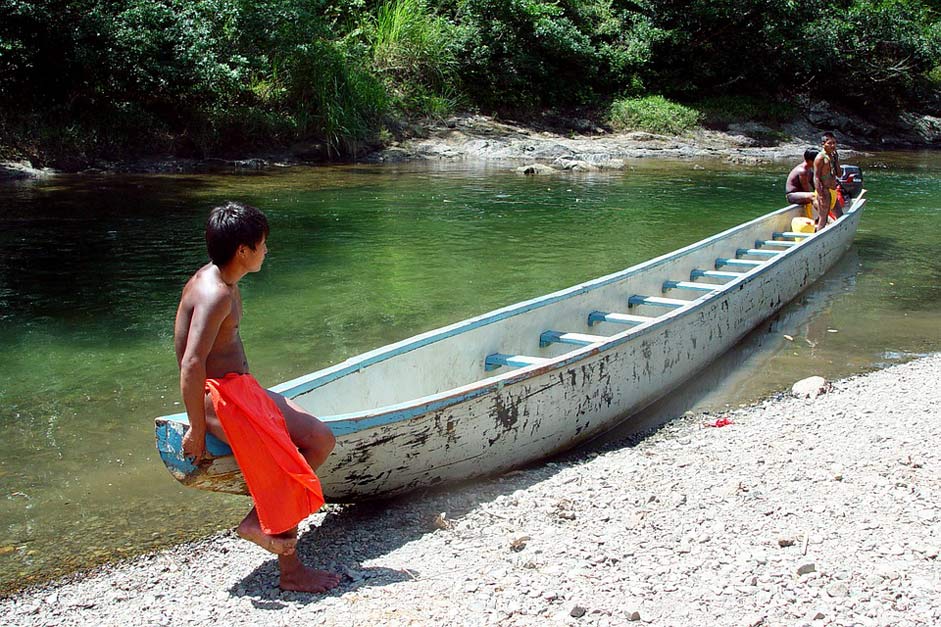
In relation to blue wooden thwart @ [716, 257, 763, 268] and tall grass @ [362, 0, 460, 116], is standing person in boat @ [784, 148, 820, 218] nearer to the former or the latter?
blue wooden thwart @ [716, 257, 763, 268]

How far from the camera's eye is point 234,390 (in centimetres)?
326

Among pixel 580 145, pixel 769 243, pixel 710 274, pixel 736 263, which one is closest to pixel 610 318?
pixel 710 274

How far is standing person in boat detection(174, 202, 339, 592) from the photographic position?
3186 millimetres

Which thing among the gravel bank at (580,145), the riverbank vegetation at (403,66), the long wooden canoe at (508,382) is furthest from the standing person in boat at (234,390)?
the gravel bank at (580,145)

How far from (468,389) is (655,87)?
27089 mm

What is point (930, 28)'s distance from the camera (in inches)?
1198

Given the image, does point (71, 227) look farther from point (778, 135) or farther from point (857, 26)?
point (857, 26)

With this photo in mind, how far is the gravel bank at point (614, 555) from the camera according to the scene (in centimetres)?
334

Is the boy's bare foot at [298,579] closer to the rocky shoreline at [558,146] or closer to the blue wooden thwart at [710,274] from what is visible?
the blue wooden thwart at [710,274]

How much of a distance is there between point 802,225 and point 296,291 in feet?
20.9

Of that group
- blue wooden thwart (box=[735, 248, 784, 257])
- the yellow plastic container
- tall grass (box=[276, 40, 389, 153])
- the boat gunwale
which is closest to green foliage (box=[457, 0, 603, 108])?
tall grass (box=[276, 40, 389, 153])

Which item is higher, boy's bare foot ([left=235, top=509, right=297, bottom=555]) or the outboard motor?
the outboard motor

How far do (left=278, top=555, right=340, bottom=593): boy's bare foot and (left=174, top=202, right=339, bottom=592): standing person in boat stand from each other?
0.18 meters

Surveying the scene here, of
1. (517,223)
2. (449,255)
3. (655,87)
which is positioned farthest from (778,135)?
(449,255)
